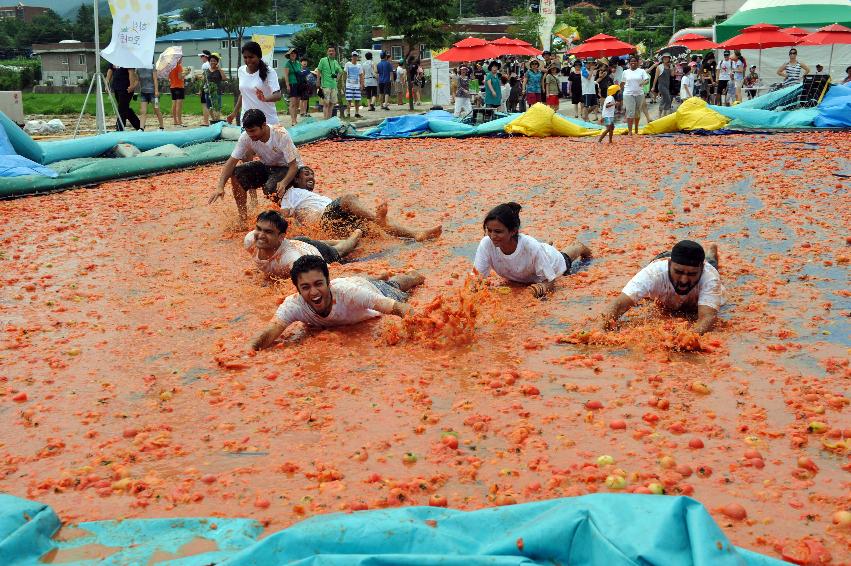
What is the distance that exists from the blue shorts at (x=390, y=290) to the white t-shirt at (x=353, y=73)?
58.3ft

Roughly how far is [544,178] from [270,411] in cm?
851

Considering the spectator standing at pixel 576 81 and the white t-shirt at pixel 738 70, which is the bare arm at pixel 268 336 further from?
the white t-shirt at pixel 738 70

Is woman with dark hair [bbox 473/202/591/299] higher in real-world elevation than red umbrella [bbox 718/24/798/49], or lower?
lower

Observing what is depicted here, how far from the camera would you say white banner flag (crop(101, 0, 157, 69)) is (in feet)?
50.2

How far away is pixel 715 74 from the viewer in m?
28.4

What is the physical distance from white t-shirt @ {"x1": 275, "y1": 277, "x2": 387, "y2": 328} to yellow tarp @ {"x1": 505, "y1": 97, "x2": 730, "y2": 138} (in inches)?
540

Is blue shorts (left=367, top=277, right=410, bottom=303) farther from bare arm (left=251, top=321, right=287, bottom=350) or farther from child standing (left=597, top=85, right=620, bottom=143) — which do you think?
child standing (left=597, top=85, right=620, bottom=143)

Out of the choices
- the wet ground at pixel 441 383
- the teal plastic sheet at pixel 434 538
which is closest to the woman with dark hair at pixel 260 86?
the wet ground at pixel 441 383

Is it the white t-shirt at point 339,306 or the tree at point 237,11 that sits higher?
the tree at point 237,11

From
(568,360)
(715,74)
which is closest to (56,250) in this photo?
(568,360)

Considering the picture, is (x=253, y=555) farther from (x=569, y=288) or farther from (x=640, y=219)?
(x=640, y=219)

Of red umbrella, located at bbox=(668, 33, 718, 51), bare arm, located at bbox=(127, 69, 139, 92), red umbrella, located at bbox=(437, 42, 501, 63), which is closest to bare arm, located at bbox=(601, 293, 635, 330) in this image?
bare arm, located at bbox=(127, 69, 139, 92)

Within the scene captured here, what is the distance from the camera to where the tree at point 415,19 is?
32.0 metres

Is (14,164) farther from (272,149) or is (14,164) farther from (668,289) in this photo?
(668,289)
